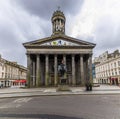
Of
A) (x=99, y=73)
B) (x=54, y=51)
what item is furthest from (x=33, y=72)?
(x=99, y=73)

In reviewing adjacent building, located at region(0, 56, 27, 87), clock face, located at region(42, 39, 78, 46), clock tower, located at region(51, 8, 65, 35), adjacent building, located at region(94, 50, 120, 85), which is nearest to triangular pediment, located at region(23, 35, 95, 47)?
clock face, located at region(42, 39, 78, 46)

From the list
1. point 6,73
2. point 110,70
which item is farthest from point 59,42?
point 110,70

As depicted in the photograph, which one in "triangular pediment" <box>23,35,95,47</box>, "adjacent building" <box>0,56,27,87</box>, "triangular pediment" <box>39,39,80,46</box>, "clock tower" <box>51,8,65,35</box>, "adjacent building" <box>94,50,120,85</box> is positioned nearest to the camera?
"triangular pediment" <box>23,35,95,47</box>

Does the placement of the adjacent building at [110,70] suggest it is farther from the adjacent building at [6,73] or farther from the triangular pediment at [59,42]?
the adjacent building at [6,73]

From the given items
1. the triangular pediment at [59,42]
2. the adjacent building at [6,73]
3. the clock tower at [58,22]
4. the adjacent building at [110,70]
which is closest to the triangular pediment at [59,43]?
the triangular pediment at [59,42]

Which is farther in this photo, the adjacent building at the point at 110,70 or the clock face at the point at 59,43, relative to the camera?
the adjacent building at the point at 110,70

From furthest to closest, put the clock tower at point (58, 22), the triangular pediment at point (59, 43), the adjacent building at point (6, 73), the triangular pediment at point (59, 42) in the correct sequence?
the clock tower at point (58, 22) → the adjacent building at point (6, 73) → the triangular pediment at point (59, 43) → the triangular pediment at point (59, 42)

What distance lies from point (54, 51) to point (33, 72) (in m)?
10.7

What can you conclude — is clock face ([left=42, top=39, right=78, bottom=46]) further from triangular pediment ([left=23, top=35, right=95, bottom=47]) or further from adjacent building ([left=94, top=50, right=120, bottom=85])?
adjacent building ([left=94, top=50, right=120, bottom=85])

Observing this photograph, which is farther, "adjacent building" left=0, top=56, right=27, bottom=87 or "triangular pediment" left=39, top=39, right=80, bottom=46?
"adjacent building" left=0, top=56, right=27, bottom=87

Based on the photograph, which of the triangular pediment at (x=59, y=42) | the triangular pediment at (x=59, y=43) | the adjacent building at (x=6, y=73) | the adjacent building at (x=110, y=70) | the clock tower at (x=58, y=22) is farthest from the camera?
the adjacent building at (x=110, y=70)

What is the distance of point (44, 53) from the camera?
148ft

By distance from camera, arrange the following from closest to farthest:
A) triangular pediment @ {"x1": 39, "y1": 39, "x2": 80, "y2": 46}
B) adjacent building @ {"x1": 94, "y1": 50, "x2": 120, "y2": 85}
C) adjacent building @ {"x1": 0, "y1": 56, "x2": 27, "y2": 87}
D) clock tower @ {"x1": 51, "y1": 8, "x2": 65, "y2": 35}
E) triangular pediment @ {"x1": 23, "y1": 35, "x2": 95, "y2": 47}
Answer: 1. triangular pediment @ {"x1": 23, "y1": 35, "x2": 95, "y2": 47}
2. triangular pediment @ {"x1": 39, "y1": 39, "x2": 80, "y2": 46}
3. adjacent building @ {"x1": 0, "y1": 56, "x2": 27, "y2": 87}
4. clock tower @ {"x1": 51, "y1": 8, "x2": 65, "y2": 35}
5. adjacent building @ {"x1": 94, "y1": 50, "x2": 120, "y2": 85}

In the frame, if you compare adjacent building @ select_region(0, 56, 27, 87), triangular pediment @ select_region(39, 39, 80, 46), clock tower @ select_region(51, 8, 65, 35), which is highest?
clock tower @ select_region(51, 8, 65, 35)
